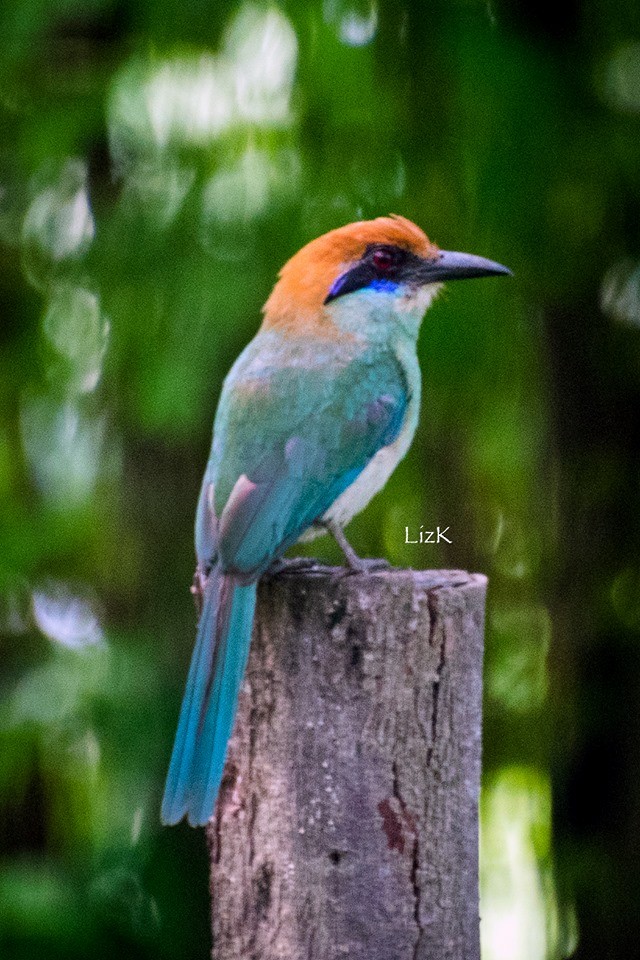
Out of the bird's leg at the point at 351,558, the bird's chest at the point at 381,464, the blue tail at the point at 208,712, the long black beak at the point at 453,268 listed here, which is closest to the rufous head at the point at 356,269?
the long black beak at the point at 453,268

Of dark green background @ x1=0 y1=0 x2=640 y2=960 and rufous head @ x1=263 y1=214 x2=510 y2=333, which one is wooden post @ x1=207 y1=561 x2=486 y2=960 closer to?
rufous head @ x1=263 y1=214 x2=510 y2=333

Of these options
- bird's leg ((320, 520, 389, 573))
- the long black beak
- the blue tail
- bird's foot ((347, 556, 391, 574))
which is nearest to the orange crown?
the long black beak

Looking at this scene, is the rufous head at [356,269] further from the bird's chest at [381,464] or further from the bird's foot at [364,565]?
the bird's foot at [364,565]

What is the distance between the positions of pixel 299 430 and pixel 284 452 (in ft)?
0.28

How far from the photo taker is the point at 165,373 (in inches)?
158

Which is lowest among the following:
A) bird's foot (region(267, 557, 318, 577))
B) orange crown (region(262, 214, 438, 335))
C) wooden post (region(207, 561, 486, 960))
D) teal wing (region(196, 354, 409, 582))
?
wooden post (region(207, 561, 486, 960))

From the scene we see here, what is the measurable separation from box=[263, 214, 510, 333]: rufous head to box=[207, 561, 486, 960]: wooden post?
1109 millimetres

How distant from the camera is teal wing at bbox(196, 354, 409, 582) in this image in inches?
122

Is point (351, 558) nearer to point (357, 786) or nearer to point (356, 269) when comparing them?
point (357, 786)

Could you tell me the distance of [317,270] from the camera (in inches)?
146

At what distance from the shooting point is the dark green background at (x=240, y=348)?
157 inches

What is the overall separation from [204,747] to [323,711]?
0.26 metres

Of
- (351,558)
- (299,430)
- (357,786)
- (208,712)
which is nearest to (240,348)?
(299,430)

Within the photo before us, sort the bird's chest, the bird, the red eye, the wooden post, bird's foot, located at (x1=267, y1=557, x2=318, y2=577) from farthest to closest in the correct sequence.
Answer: the red eye → the bird's chest → bird's foot, located at (x1=267, y1=557, x2=318, y2=577) → the bird → the wooden post
